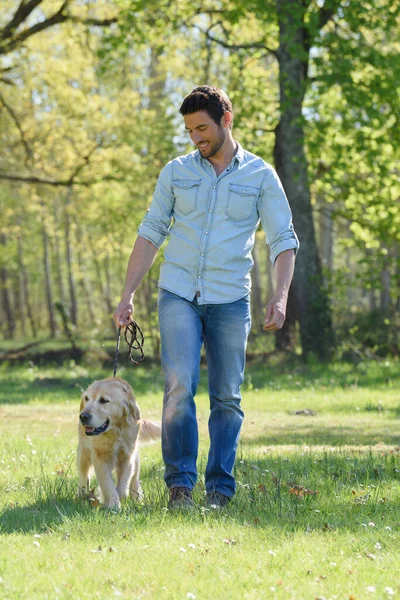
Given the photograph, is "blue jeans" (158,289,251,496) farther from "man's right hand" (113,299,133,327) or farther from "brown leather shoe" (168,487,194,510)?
"man's right hand" (113,299,133,327)

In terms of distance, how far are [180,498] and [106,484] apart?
1.95 feet

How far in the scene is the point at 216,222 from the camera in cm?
571

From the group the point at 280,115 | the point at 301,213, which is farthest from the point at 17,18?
the point at 301,213

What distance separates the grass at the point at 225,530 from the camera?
3.84 metres

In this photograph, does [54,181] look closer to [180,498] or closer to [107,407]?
[107,407]

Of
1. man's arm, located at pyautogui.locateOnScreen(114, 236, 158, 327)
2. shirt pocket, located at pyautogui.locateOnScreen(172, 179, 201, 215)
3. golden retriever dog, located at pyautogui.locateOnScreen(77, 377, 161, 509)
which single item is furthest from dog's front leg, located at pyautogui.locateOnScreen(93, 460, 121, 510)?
shirt pocket, located at pyautogui.locateOnScreen(172, 179, 201, 215)

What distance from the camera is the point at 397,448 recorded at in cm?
866

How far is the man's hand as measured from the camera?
5.41 meters

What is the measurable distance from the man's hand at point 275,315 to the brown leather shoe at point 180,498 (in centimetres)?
116

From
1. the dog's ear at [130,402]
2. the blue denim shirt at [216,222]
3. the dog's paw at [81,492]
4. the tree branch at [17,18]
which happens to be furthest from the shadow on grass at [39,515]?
the tree branch at [17,18]

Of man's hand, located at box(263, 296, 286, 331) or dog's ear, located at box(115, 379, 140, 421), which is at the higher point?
man's hand, located at box(263, 296, 286, 331)

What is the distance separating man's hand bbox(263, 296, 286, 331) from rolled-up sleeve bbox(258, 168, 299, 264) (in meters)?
0.42

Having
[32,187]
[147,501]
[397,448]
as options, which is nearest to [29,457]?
[147,501]

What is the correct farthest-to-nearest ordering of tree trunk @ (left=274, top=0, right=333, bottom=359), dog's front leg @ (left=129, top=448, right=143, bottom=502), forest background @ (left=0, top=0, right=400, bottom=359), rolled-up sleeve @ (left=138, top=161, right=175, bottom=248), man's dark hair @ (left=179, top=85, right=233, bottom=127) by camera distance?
tree trunk @ (left=274, top=0, right=333, bottom=359) → forest background @ (left=0, top=0, right=400, bottom=359) → dog's front leg @ (left=129, top=448, right=143, bottom=502) → rolled-up sleeve @ (left=138, top=161, right=175, bottom=248) → man's dark hair @ (left=179, top=85, right=233, bottom=127)
